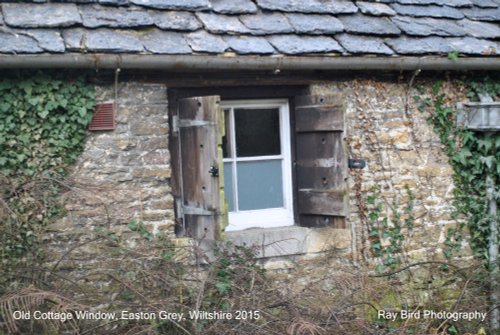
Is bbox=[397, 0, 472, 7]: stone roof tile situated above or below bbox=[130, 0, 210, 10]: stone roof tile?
above

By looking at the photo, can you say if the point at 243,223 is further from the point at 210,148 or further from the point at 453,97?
the point at 453,97

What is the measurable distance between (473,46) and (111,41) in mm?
3596

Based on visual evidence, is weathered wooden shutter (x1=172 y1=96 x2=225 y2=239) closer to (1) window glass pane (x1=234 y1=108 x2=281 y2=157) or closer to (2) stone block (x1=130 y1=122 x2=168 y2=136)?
(2) stone block (x1=130 y1=122 x2=168 y2=136)

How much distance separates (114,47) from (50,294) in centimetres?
226

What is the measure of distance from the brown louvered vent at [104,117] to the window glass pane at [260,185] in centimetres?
135

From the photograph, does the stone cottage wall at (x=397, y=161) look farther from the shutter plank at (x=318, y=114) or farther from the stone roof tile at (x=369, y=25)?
the stone roof tile at (x=369, y=25)

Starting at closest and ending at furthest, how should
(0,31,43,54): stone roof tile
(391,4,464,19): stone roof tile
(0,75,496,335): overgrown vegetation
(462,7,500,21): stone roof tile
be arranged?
(0,75,496,335): overgrown vegetation → (0,31,43,54): stone roof tile → (391,4,464,19): stone roof tile → (462,7,500,21): stone roof tile

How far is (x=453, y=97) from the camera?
7.36 meters

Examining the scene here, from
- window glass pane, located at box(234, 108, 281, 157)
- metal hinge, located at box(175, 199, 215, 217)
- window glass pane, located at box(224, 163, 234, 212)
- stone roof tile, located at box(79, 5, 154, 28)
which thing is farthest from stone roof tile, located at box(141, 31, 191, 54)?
metal hinge, located at box(175, 199, 215, 217)

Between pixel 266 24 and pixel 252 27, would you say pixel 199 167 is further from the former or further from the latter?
pixel 266 24

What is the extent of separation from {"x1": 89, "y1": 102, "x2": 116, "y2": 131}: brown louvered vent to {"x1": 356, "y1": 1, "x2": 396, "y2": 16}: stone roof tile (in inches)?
107

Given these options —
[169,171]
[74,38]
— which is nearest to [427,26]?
[169,171]

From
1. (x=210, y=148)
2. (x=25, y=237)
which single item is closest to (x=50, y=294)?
(x=25, y=237)

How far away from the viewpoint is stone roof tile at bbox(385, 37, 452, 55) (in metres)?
6.94
